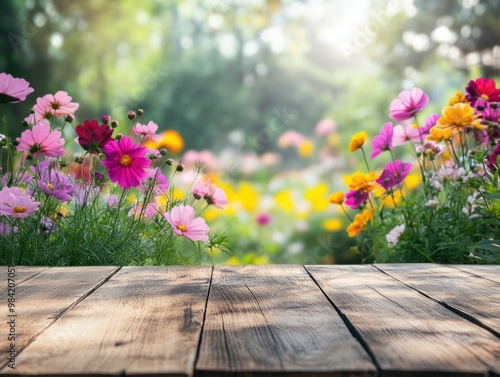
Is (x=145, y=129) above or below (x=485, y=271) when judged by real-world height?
above

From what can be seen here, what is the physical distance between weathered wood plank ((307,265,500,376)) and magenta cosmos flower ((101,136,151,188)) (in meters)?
0.88

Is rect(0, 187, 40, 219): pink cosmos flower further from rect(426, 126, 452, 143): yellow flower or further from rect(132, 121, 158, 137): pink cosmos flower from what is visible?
rect(426, 126, 452, 143): yellow flower

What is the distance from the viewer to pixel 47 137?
2.21m

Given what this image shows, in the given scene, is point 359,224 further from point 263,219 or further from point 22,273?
point 263,219

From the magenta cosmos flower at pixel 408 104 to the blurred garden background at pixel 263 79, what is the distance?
88 cm

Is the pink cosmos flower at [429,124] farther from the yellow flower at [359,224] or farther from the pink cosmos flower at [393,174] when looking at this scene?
the yellow flower at [359,224]

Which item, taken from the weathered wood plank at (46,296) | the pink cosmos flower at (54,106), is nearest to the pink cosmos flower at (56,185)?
the pink cosmos flower at (54,106)

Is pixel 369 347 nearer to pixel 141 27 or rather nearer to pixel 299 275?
pixel 299 275

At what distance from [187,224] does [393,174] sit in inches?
38.5

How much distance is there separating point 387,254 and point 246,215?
3358 mm

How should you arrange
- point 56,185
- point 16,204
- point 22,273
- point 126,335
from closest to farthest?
point 126,335
point 22,273
point 16,204
point 56,185

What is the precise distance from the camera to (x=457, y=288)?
5.25 feet

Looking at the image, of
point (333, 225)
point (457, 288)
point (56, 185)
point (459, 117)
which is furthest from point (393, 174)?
point (333, 225)

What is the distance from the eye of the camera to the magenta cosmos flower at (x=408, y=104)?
8.76ft
